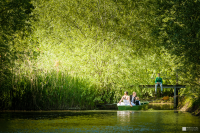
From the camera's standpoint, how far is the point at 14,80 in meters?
17.3

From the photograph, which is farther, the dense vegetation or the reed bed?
the dense vegetation

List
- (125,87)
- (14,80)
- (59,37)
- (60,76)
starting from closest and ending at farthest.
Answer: (14,80)
(60,76)
(125,87)
(59,37)

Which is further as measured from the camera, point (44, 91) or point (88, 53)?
point (88, 53)

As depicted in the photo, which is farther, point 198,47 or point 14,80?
point 14,80

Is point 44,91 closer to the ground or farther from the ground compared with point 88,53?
closer to the ground

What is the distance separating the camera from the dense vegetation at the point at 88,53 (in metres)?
17.4

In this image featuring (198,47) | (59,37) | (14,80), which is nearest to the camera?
(198,47)

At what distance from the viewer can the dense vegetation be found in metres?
17.4

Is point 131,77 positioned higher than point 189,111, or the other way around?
point 131,77

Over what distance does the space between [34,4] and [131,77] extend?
368 inches

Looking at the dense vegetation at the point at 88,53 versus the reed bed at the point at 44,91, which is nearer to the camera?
the reed bed at the point at 44,91

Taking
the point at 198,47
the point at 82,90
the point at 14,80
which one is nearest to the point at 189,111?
the point at 198,47

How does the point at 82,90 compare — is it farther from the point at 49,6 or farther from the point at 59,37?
the point at 49,6

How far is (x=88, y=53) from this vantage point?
875 inches
